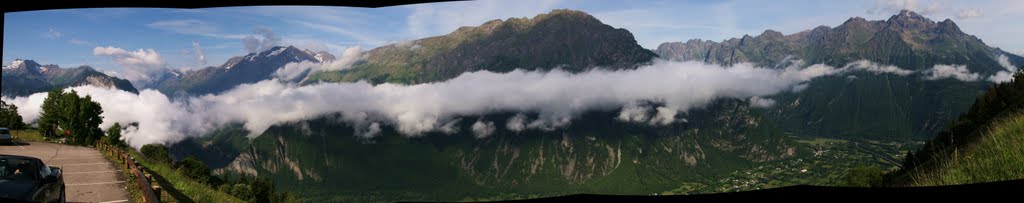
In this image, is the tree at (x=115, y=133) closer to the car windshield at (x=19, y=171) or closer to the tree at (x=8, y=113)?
the tree at (x=8, y=113)

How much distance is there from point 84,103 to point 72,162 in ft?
76.9

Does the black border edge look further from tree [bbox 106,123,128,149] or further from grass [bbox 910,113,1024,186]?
tree [bbox 106,123,128,149]

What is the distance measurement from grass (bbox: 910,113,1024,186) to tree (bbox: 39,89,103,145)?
495 centimetres

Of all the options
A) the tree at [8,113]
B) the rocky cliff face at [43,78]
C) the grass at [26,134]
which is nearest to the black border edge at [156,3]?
the rocky cliff face at [43,78]

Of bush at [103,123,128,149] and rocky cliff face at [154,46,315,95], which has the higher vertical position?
rocky cliff face at [154,46,315,95]

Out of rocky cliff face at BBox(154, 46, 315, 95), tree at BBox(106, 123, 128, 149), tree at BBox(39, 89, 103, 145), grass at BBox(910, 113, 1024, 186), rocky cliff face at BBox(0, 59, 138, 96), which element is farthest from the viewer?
rocky cliff face at BBox(154, 46, 315, 95)

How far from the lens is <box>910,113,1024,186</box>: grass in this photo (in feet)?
5.56

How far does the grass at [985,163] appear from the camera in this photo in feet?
5.56

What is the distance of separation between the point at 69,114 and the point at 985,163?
19.2 feet

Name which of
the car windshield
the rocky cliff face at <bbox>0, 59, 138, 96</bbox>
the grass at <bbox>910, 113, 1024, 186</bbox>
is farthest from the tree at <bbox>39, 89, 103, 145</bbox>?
the grass at <bbox>910, 113, 1024, 186</bbox>

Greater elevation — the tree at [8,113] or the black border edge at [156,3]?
the black border edge at [156,3]

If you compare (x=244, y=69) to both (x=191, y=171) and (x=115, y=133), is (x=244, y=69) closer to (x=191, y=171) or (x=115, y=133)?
(x=115, y=133)

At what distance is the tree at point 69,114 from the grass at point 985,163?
4953mm

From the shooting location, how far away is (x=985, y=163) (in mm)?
1769
